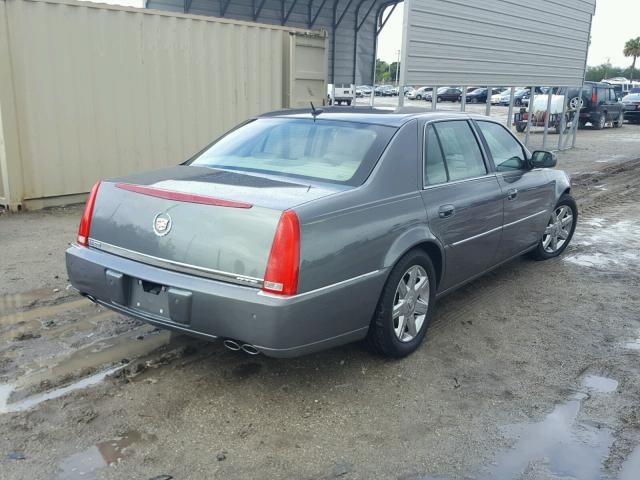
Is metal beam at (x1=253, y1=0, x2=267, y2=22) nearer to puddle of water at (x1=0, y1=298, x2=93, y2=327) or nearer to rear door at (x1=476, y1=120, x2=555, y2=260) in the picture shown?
rear door at (x1=476, y1=120, x2=555, y2=260)

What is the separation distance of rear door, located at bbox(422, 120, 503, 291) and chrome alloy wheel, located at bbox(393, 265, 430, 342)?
313mm

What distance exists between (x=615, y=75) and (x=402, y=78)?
86.5 meters

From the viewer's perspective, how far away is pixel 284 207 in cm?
318

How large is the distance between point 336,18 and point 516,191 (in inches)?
496

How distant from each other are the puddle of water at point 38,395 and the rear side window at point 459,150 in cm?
272

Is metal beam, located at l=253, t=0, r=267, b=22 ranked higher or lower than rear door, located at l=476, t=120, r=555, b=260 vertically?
higher

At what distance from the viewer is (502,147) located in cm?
536

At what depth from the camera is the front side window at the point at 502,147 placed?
5.17 m

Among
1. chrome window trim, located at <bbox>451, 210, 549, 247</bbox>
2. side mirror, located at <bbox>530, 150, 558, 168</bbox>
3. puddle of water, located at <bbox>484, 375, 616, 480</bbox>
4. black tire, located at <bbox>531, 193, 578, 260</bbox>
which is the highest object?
side mirror, located at <bbox>530, 150, 558, 168</bbox>

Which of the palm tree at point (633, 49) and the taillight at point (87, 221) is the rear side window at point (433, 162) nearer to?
the taillight at point (87, 221)

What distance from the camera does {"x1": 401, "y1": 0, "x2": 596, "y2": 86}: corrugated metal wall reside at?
9906 millimetres

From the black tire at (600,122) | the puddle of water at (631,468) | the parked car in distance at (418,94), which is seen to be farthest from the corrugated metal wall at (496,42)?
the parked car in distance at (418,94)

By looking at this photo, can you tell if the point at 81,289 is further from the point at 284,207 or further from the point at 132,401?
the point at 284,207

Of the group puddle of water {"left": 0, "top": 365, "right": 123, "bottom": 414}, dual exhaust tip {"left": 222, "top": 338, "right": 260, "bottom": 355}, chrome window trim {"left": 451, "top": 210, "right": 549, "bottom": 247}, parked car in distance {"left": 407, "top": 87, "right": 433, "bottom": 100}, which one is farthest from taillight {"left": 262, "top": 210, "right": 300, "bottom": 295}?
parked car in distance {"left": 407, "top": 87, "right": 433, "bottom": 100}
